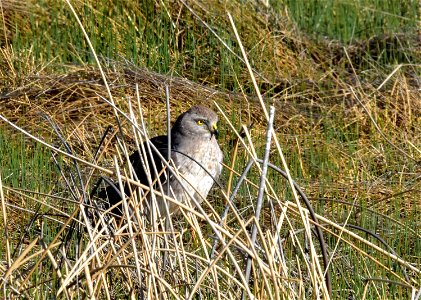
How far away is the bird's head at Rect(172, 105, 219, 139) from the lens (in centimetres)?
561

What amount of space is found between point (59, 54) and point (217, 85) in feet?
3.71

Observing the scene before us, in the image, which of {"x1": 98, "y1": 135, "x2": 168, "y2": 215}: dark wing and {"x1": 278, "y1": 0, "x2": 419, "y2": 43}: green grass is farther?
{"x1": 278, "y1": 0, "x2": 419, "y2": 43}: green grass

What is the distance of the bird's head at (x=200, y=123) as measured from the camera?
5609 millimetres

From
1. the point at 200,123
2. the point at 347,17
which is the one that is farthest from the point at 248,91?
the point at 200,123

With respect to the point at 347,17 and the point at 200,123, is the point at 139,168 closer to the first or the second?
the point at 200,123

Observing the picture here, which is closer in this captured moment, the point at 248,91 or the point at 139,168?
the point at 139,168

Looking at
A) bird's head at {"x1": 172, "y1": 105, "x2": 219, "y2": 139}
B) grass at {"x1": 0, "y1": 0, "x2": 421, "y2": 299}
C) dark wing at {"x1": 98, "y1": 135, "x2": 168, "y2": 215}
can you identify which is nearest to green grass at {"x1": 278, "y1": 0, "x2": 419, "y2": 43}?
grass at {"x1": 0, "y1": 0, "x2": 421, "y2": 299}

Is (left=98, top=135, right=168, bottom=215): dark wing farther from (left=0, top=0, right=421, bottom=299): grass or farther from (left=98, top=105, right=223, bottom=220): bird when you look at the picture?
(left=0, top=0, right=421, bottom=299): grass

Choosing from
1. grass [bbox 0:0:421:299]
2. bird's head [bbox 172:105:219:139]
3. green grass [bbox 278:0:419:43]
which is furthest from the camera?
green grass [bbox 278:0:419:43]

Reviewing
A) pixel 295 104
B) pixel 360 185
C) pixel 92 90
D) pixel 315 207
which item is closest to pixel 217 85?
pixel 295 104

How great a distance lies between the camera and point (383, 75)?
23.9 feet

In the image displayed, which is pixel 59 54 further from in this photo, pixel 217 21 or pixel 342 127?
pixel 342 127

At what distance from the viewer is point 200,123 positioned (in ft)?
18.5

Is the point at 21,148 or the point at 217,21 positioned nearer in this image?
the point at 21,148
